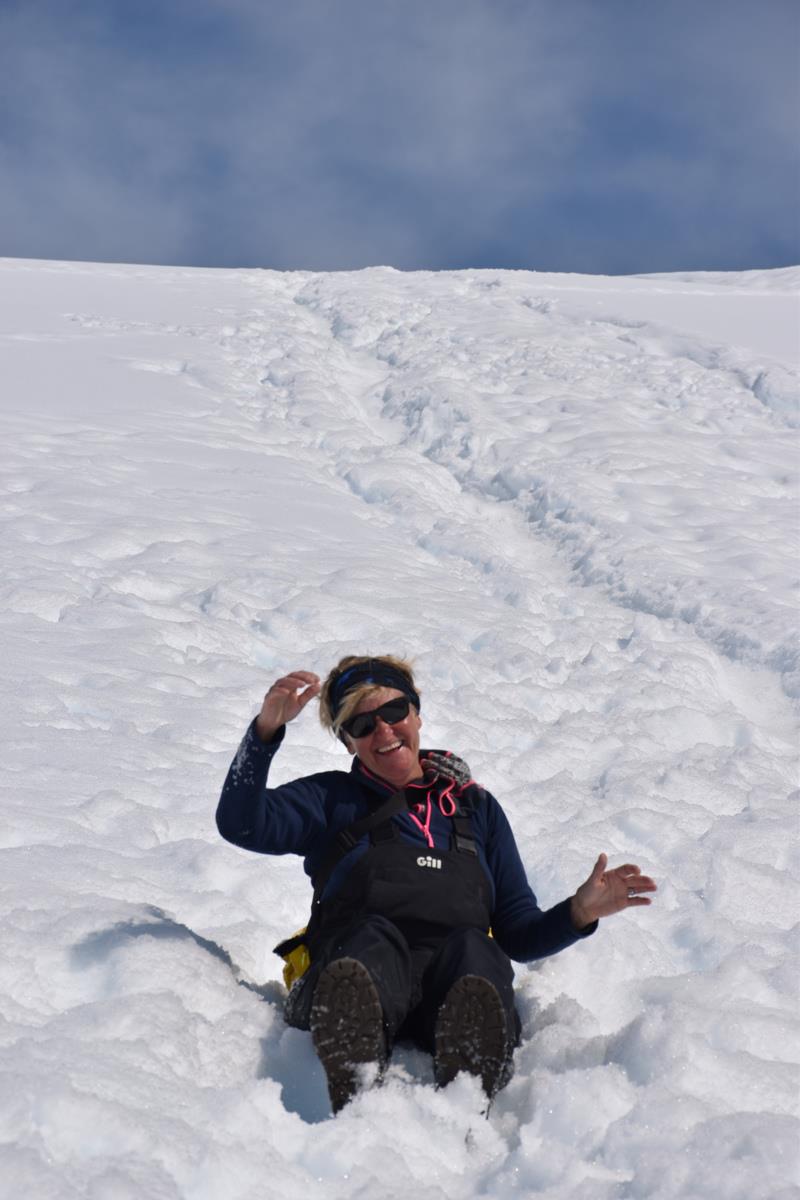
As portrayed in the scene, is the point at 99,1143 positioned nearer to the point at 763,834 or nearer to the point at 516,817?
the point at 516,817

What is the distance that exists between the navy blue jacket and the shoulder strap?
19 mm

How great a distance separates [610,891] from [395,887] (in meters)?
0.56

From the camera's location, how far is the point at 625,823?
15.6 ft

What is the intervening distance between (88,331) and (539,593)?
10.2 m

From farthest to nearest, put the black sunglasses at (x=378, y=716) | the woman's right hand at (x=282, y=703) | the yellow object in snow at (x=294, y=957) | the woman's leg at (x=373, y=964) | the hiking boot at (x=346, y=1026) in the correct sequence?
the black sunglasses at (x=378, y=716), the yellow object in snow at (x=294, y=957), the woman's right hand at (x=282, y=703), the woman's leg at (x=373, y=964), the hiking boot at (x=346, y=1026)

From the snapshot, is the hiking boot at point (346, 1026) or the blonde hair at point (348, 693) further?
the blonde hair at point (348, 693)

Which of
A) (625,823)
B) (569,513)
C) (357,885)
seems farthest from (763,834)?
(569,513)

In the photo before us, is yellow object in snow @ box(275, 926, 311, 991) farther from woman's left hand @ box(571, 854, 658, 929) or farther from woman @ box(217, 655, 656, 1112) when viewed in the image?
woman's left hand @ box(571, 854, 658, 929)

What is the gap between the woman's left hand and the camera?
2.82m

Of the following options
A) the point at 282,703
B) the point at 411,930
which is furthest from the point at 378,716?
the point at 411,930

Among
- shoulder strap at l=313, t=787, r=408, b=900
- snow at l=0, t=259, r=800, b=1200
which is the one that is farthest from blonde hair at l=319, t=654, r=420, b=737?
snow at l=0, t=259, r=800, b=1200

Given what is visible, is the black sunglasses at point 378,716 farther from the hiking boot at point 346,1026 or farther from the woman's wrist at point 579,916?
the hiking boot at point 346,1026

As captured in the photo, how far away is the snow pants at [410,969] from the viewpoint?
2643mm

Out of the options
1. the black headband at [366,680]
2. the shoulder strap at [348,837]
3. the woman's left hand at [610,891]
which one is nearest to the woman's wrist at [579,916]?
the woman's left hand at [610,891]
